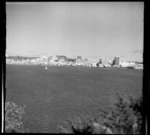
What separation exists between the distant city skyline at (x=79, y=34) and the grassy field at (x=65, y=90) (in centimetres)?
417

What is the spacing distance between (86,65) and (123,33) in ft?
25.6

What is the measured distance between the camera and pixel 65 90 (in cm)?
3509

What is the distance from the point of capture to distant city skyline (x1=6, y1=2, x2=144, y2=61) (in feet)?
115

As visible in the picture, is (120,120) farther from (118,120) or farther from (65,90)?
(65,90)

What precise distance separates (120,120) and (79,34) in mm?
33397

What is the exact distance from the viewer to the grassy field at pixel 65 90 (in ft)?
99.4

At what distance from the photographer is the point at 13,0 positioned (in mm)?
1745

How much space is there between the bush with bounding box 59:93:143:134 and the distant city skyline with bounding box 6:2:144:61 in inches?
1077

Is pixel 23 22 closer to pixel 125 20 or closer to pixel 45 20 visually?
pixel 45 20

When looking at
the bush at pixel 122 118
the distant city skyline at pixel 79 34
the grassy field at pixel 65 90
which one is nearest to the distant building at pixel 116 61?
the distant city skyline at pixel 79 34

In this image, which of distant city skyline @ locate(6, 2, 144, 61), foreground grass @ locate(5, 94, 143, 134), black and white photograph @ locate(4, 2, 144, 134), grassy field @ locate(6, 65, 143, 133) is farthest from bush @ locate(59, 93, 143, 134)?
distant city skyline @ locate(6, 2, 144, 61)

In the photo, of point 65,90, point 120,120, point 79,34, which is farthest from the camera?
point 79,34

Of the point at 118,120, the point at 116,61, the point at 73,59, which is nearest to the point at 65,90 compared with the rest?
the point at 73,59

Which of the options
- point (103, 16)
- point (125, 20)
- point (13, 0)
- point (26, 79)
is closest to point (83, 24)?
point (103, 16)
